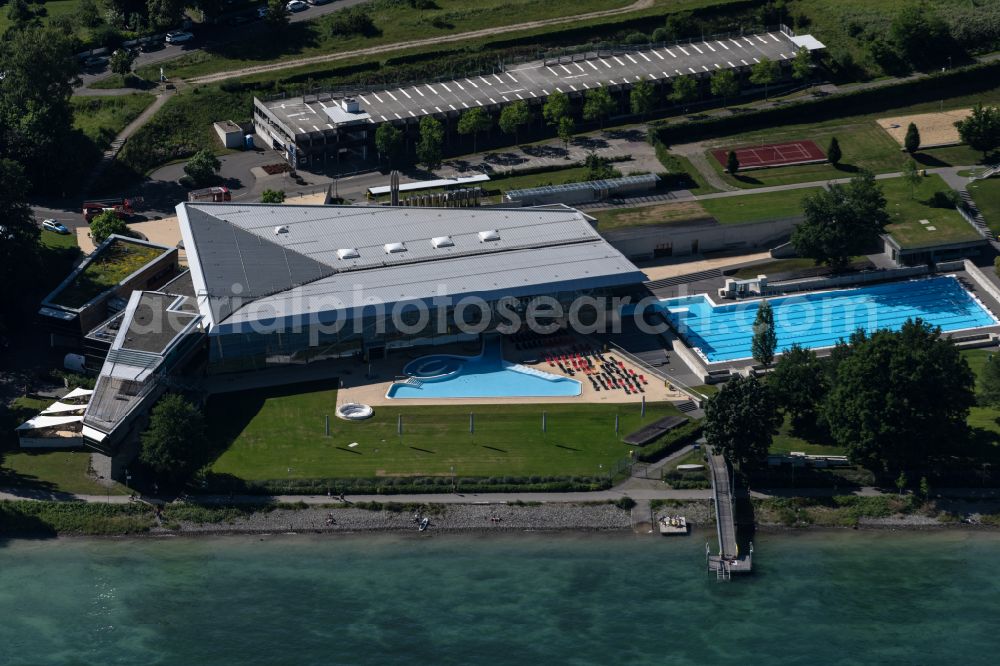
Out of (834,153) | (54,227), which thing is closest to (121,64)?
(54,227)

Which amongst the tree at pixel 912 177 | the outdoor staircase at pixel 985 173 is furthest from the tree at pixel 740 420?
the outdoor staircase at pixel 985 173

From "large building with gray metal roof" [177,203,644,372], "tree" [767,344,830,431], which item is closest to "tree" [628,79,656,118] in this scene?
"large building with gray metal roof" [177,203,644,372]

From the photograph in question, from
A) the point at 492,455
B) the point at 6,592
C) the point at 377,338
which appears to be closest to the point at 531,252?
the point at 377,338

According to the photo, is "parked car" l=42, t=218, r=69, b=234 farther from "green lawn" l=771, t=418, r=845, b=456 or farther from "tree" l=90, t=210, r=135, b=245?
"green lawn" l=771, t=418, r=845, b=456

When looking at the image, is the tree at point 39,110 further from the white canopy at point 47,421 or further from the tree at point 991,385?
the tree at point 991,385

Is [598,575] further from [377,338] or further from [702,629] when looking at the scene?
[377,338]

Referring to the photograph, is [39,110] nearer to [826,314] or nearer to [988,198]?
[826,314]
